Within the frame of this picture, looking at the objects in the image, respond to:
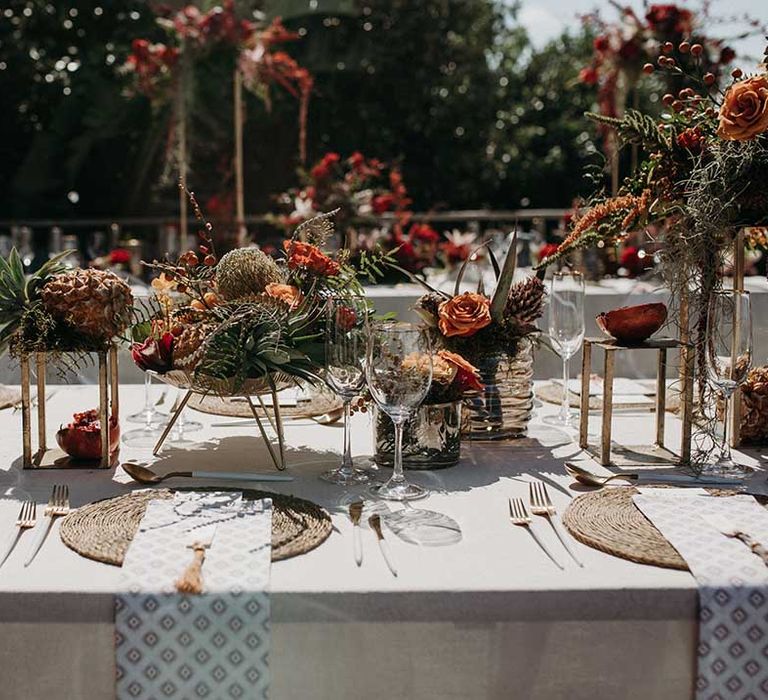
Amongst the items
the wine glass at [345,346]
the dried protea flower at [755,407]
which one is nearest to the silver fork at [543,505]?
the wine glass at [345,346]

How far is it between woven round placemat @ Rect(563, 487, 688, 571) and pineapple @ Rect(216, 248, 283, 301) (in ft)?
1.89

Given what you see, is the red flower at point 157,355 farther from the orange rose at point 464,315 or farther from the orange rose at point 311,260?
the orange rose at point 464,315

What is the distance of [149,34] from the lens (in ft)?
31.7

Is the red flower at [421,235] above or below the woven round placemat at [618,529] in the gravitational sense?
above

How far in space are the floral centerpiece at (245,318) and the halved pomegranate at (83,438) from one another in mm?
126

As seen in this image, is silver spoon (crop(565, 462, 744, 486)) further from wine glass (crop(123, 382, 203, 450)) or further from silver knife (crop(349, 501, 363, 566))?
wine glass (crop(123, 382, 203, 450))

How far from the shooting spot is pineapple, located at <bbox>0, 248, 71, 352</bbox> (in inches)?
56.8

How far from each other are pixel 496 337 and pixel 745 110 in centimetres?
50

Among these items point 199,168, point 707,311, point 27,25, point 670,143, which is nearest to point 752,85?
point 670,143

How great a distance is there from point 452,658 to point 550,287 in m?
0.80

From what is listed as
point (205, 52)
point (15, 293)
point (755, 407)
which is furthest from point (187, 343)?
point (205, 52)

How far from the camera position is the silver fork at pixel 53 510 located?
1.12 meters

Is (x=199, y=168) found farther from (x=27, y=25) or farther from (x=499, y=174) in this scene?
(x=499, y=174)

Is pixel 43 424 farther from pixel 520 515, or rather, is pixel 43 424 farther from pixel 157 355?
pixel 520 515
